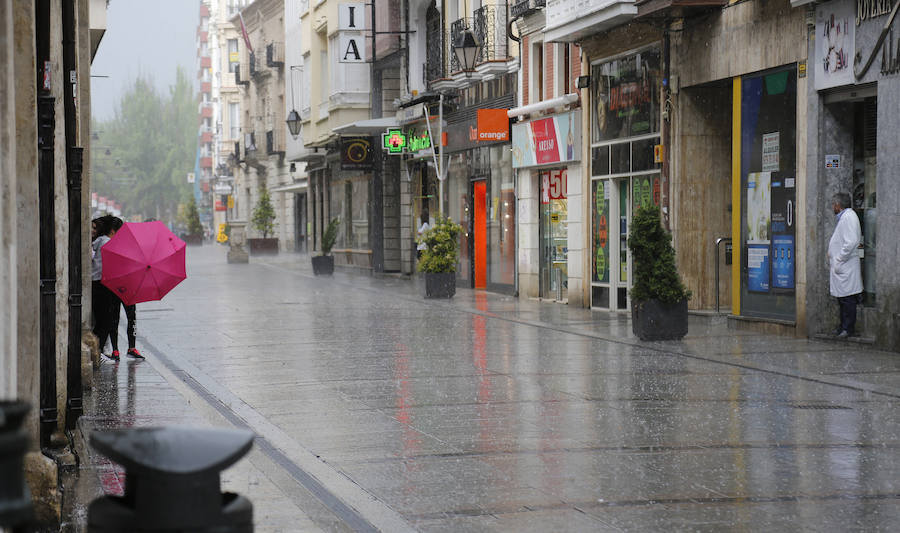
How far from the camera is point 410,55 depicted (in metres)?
35.9

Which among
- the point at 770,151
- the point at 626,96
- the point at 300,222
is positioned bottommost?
the point at 300,222

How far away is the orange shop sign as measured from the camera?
27672 mm

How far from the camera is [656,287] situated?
16.5 meters

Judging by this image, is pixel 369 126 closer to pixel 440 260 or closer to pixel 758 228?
pixel 440 260

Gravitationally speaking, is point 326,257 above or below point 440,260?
below

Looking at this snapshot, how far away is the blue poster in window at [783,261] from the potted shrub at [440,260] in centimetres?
939

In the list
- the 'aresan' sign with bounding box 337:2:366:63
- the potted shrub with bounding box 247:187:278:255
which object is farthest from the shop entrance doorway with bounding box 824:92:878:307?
the potted shrub with bounding box 247:187:278:255

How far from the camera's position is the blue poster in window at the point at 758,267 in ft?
60.4

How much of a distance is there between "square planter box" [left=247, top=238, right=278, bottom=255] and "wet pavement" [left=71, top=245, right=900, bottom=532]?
42.0 metres

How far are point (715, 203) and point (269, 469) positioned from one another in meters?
14.4

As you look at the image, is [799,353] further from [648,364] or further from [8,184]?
[8,184]

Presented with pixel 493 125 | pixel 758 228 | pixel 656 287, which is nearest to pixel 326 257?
pixel 493 125

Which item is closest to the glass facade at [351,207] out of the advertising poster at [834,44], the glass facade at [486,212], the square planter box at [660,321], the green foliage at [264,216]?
the glass facade at [486,212]

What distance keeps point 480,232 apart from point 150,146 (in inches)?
5042
